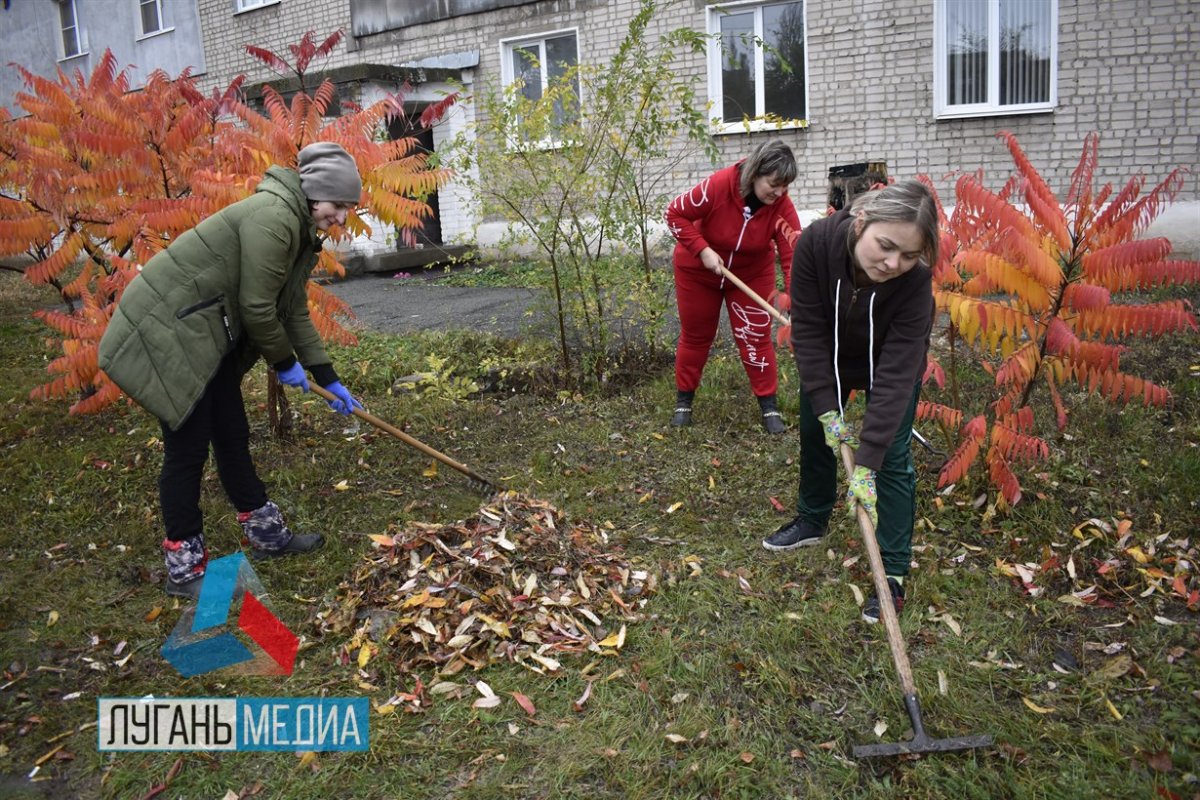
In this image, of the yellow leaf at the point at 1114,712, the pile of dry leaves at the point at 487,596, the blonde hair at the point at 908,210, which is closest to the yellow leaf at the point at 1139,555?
the yellow leaf at the point at 1114,712

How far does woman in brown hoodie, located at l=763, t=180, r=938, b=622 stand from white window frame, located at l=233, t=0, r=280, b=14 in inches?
672

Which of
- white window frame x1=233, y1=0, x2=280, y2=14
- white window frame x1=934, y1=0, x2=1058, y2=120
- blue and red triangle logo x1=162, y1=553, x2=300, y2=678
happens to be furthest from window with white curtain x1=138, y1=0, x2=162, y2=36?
blue and red triangle logo x1=162, y1=553, x2=300, y2=678

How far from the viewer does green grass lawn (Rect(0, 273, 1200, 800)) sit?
2.77 m

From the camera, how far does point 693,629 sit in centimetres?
350

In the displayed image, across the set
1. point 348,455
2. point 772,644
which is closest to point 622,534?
point 772,644

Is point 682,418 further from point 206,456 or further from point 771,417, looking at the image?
point 206,456

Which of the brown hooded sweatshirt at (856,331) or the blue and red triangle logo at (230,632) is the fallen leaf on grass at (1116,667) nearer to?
the brown hooded sweatshirt at (856,331)

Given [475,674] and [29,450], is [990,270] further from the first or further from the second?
[29,450]

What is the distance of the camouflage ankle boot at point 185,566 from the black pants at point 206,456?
0.04m

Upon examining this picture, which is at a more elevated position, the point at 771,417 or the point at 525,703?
the point at 771,417

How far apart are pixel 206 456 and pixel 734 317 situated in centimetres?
317

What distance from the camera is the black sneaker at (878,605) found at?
11.4ft

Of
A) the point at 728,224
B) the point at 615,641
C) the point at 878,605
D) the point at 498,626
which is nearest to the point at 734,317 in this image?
the point at 728,224

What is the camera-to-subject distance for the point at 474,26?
14.8 metres
